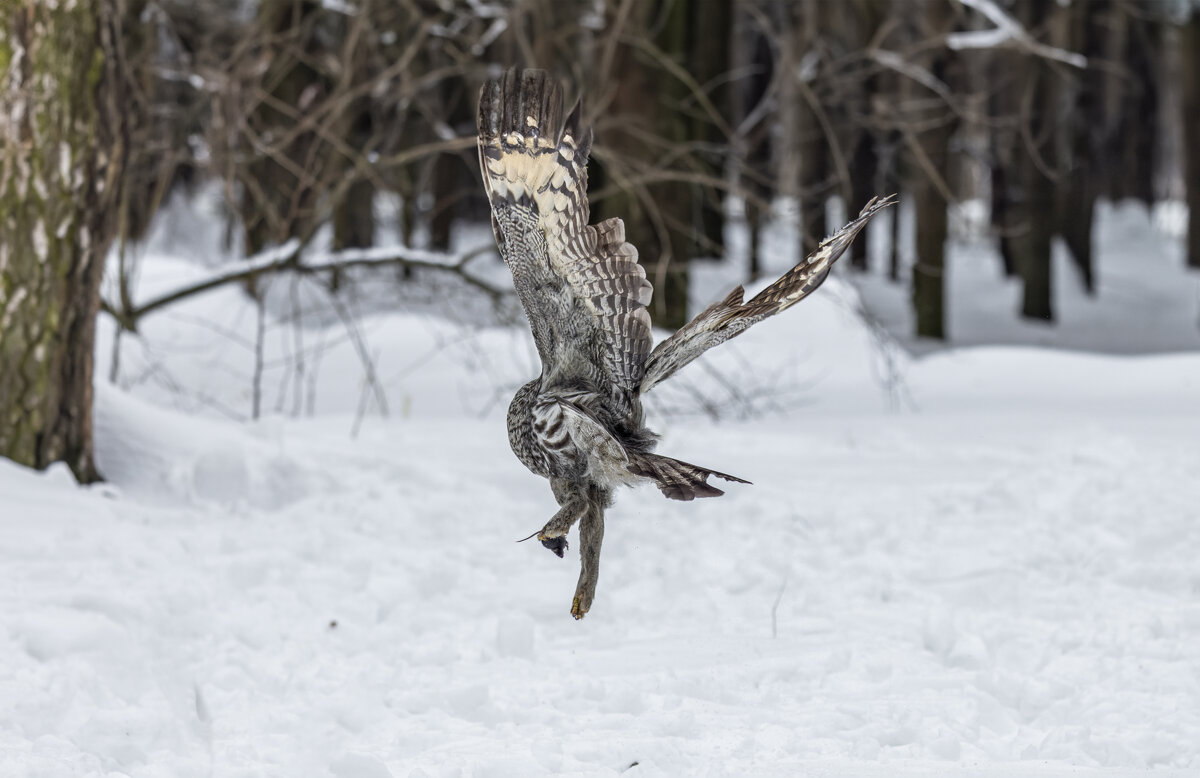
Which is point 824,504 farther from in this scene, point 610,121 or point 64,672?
point 64,672

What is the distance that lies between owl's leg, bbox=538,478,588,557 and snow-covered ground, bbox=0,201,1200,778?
3.65ft

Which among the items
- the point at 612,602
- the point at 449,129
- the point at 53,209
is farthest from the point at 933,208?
the point at 53,209

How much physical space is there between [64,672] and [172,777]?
665 mm

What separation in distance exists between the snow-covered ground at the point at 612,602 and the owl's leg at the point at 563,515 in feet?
3.65

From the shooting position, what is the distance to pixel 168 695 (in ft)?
Answer: 13.4

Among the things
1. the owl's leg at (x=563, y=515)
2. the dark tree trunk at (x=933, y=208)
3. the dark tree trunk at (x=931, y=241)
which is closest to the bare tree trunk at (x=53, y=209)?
the owl's leg at (x=563, y=515)

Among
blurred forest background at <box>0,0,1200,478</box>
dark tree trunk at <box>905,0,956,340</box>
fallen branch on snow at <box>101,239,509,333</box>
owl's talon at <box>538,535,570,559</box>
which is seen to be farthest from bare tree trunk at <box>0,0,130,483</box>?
dark tree trunk at <box>905,0,956,340</box>

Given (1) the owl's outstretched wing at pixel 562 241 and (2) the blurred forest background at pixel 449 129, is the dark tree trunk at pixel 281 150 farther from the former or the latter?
(1) the owl's outstretched wing at pixel 562 241

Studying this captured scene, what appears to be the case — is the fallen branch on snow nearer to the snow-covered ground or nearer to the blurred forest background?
the blurred forest background

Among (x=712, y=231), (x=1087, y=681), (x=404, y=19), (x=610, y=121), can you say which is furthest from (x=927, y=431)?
(x=712, y=231)

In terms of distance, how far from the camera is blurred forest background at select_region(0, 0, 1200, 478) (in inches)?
213

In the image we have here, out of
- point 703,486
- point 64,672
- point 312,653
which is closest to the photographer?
point 703,486

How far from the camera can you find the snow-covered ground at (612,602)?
12.5 ft

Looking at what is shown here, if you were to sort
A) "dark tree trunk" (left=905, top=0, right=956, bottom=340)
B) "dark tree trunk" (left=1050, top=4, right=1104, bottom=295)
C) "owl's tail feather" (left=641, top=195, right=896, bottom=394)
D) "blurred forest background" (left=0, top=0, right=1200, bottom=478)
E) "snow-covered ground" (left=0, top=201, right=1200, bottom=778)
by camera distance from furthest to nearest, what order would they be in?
1. "dark tree trunk" (left=1050, top=4, right=1104, bottom=295)
2. "dark tree trunk" (left=905, top=0, right=956, bottom=340)
3. "blurred forest background" (left=0, top=0, right=1200, bottom=478)
4. "snow-covered ground" (left=0, top=201, right=1200, bottom=778)
5. "owl's tail feather" (left=641, top=195, right=896, bottom=394)
